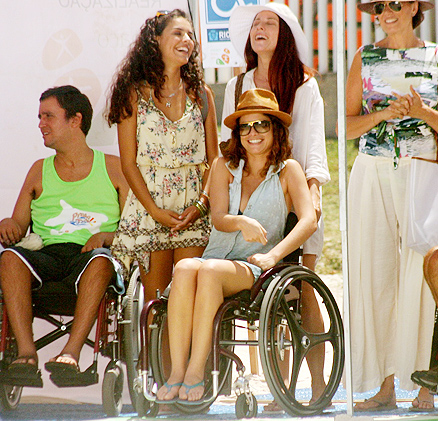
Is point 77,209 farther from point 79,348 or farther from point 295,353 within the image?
point 295,353

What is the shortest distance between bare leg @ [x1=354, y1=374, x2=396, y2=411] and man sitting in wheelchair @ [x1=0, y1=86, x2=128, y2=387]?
128 cm

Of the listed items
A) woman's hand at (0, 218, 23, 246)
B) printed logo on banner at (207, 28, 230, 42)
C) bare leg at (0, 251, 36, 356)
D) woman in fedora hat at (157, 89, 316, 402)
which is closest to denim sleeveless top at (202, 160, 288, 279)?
woman in fedora hat at (157, 89, 316, 402)

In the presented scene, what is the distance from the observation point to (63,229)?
14.3 feet

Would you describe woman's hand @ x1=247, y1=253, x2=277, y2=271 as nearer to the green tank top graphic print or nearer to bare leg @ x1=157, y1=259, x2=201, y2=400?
bare leg @ x1=157, y1=259, x2=201, y2=400

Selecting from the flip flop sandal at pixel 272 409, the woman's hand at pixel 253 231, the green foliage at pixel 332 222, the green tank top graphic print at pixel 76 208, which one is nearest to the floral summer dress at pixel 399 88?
the woman's hand at pixel 253 231

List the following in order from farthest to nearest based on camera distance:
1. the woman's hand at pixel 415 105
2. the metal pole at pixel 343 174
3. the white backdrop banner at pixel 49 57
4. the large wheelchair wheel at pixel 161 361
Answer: the white backdrop banner at pixel 49 57
the woman's hand at pixel 415 105
the large wheelchair wheel at pixel 161 361
the metal pole at pixel 343 174

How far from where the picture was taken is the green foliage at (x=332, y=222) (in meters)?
8.21

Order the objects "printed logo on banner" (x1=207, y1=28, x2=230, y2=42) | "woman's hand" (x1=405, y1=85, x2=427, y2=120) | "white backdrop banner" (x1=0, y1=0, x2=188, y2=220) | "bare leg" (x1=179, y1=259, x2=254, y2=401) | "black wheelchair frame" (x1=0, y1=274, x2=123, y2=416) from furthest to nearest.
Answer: "printed logo on banner" (x1=207, y1=28, x2=230, y2=42), "white backdrop banner" (x1=0, y1=0, x2=188, y2=220), "black wheelchair frame" (x1=0, y1=274, x2=123, y2=416), "woman's hand" (x1=405, y1=85, x2=427, y2=120), "bare leg" (x1=179, y1=259, x2=254, y2=401)

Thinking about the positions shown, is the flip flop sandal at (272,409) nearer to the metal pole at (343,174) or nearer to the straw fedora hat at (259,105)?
the metal pole at (343,174)

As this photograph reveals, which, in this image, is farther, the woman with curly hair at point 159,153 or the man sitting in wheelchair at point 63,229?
the woman with curly hair at point 159,153

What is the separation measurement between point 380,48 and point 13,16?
6.08 feet

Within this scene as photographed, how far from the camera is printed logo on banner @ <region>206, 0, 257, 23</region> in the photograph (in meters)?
4.76

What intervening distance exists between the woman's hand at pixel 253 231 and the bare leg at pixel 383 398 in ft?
2.86

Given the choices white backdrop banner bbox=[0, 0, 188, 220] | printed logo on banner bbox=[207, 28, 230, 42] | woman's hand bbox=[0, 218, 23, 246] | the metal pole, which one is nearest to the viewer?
the metal pole
